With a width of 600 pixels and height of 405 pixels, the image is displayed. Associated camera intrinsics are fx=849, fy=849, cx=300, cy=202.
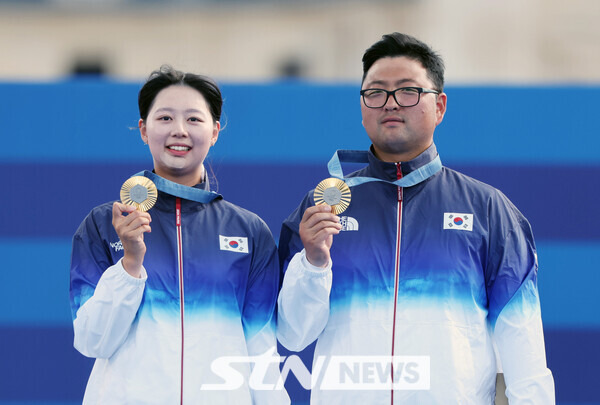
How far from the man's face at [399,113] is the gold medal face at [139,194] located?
876 mm

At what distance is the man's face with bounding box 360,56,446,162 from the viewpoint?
325cm

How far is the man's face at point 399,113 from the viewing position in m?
3.25

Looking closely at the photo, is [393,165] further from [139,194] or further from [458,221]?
[139,194]

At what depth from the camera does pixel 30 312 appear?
14.8ft

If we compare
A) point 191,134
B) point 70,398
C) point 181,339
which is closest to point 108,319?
point 181,339

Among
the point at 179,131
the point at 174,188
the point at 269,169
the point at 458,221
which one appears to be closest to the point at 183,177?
the point at 174,188

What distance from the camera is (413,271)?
3.17 metres

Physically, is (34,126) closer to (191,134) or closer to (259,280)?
(191,134)

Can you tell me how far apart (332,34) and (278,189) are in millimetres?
12593

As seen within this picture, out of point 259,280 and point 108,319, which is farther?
point 259,280

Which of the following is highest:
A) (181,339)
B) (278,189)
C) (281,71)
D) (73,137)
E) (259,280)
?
(281,71)

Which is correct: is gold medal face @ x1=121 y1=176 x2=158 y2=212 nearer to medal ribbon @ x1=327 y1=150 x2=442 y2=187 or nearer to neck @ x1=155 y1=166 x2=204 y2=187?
neck @ x1=155 y1=166 x2=204 y2=187

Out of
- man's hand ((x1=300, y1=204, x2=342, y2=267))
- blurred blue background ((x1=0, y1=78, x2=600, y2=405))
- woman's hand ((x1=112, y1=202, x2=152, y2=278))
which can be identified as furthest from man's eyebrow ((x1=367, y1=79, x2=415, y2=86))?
blurred blue background ((x1=0, y1=78, x2=600, y2=405))

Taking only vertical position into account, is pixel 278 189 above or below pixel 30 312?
above
